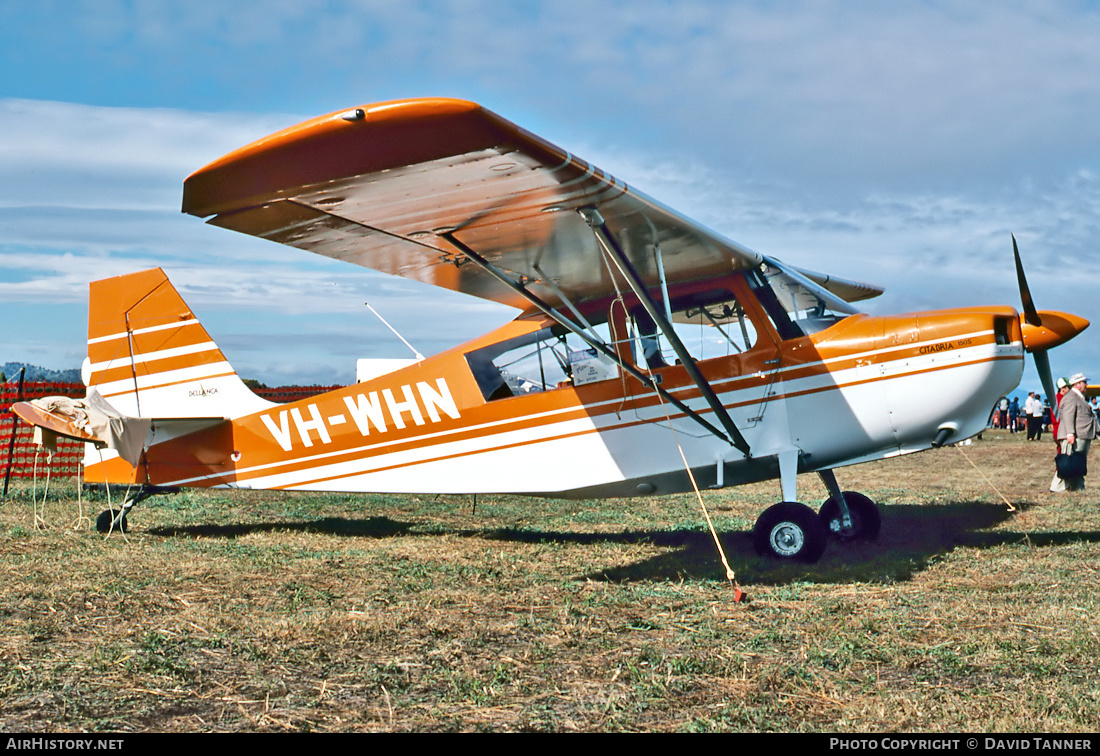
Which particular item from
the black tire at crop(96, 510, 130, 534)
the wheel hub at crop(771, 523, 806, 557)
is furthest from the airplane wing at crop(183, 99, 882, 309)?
the black tire at crop(96, 510, 130, 534)

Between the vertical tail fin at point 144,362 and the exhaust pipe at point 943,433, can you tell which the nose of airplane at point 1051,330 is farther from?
the vertical tail fin at point 144,362

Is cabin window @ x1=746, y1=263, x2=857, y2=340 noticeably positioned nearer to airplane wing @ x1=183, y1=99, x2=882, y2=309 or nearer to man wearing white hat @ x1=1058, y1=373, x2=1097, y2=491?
airplane wing @ x1=183, y1=99, x2=882, y2=309

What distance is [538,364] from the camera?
26.0 ft

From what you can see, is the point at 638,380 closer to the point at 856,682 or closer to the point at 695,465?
the point at 695,465

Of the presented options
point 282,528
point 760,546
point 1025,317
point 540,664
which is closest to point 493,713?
point 540,664

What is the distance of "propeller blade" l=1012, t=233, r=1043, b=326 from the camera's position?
6.94 m

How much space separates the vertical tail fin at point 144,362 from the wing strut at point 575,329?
359cm

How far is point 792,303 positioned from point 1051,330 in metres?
1.98

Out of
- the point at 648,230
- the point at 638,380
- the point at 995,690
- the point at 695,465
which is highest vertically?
the point at 648,230

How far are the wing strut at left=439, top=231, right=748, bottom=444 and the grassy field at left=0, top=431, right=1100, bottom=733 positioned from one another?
1.18 m

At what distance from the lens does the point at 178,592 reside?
5.88m

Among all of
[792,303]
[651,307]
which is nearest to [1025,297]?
[792,303]

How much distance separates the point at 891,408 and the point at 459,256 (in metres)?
3.65

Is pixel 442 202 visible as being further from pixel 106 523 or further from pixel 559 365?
pixel 106 523
